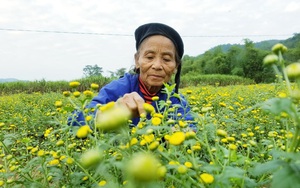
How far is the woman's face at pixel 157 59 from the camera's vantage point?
1947 mm

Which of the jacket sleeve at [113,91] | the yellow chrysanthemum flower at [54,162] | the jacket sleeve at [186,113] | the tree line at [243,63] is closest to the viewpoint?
the yellow chrysanthemum flower at [54,162]

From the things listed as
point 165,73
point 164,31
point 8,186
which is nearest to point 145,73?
point 165,73

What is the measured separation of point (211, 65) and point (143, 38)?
43637mm

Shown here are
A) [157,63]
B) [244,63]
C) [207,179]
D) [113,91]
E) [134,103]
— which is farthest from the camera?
[244,63]

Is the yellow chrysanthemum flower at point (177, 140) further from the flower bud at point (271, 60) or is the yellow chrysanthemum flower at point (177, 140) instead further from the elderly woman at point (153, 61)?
the elderly woman at point (153, 61)

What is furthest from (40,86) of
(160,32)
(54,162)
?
(54,162)

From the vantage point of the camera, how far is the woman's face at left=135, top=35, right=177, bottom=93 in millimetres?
1947

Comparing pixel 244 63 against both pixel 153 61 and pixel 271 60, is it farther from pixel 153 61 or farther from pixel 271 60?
pixel 271 60

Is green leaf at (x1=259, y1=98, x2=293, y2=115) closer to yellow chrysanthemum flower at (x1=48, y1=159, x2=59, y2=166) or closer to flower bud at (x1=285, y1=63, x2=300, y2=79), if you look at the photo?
flower bud at (x1=285, y1=63, x2=300, y2=79)

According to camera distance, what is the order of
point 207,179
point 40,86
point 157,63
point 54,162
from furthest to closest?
point 40,86
point 157,63
point 54,162
point 207,179

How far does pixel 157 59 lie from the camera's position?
6.37 ft

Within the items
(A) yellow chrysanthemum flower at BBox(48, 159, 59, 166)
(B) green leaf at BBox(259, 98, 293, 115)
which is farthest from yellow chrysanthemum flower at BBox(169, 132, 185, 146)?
(A) yellow chrysanthemum flower at BBox(48, 159, 59, 166)

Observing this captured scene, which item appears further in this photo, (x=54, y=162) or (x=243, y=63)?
(x=243, y=63)

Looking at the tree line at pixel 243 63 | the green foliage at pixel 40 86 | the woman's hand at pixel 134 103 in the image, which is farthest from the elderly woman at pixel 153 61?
the tree line at pixel 243 63
